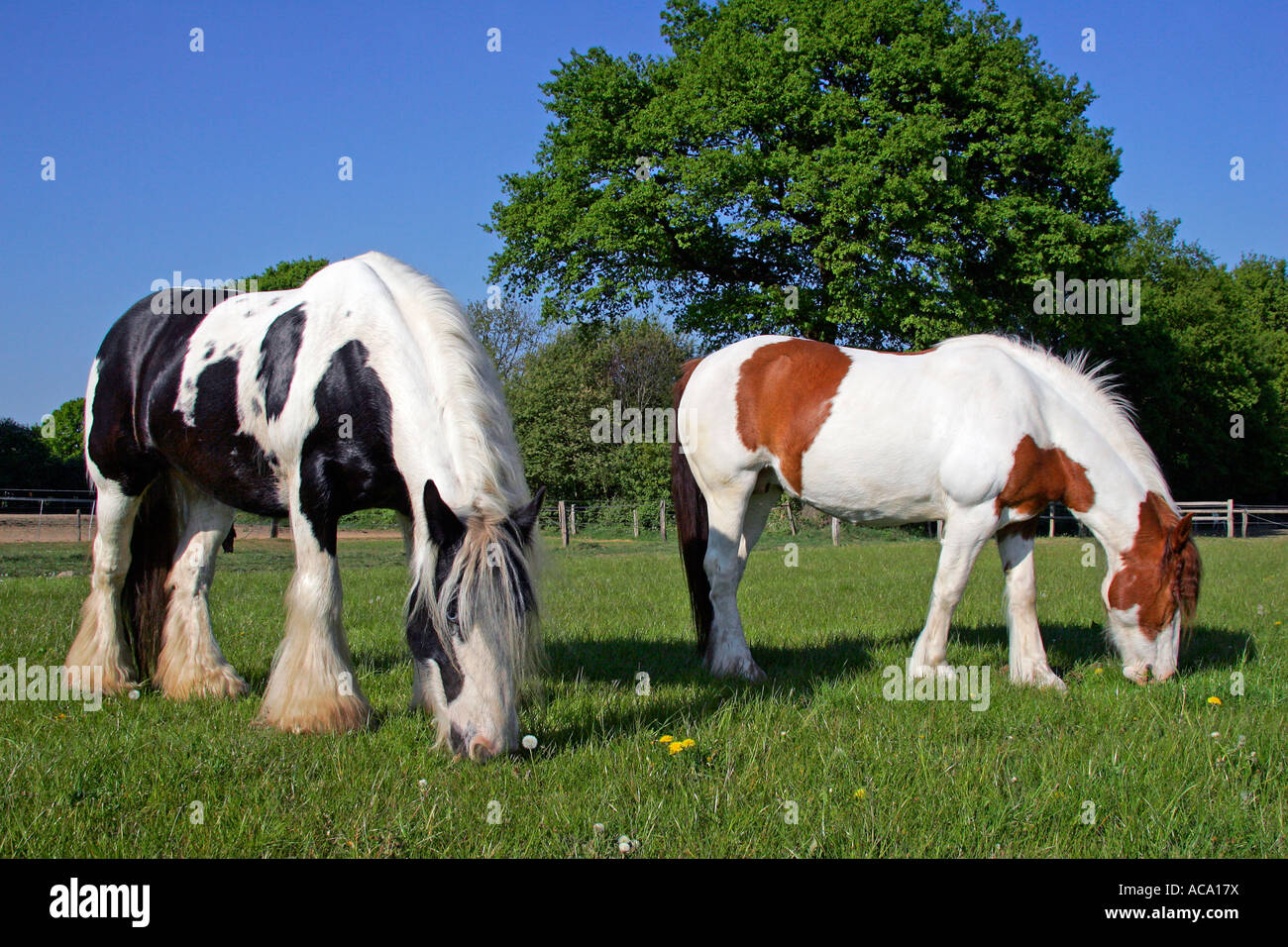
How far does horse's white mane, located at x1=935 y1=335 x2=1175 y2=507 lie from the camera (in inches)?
237

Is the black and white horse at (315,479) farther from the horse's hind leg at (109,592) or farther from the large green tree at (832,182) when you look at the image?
the large green tree at (832,182)

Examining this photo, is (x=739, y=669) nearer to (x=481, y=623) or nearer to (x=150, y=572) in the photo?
(x=481, y=623)

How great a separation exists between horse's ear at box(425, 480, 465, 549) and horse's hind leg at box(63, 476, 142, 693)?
3.45m

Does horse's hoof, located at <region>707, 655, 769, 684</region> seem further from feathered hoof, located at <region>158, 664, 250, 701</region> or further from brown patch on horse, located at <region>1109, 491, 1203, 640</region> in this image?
feathered hoof, located at <region>158, 664, 250, 701</region>

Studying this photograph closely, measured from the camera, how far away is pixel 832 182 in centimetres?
2327

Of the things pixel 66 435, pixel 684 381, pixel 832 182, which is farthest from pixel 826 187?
pixel 66 435

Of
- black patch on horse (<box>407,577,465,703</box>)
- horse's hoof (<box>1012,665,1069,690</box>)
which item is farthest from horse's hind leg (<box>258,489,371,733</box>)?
horse's hoof (<box>1012,665,1069,690</box>)

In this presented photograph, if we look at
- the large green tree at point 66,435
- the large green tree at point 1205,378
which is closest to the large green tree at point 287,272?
the large green tree at point 66,435

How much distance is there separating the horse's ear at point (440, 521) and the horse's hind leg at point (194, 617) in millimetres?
2784

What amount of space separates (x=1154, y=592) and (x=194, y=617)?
6505 millimetres

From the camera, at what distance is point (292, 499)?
4.70m

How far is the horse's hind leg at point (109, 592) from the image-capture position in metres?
5.79

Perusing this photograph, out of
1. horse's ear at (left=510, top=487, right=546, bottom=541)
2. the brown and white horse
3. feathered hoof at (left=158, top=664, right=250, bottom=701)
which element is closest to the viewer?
horse's ear at (left=510, top=487, right=546, bottom=541)

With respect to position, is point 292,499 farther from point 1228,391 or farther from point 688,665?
point 1228,391
